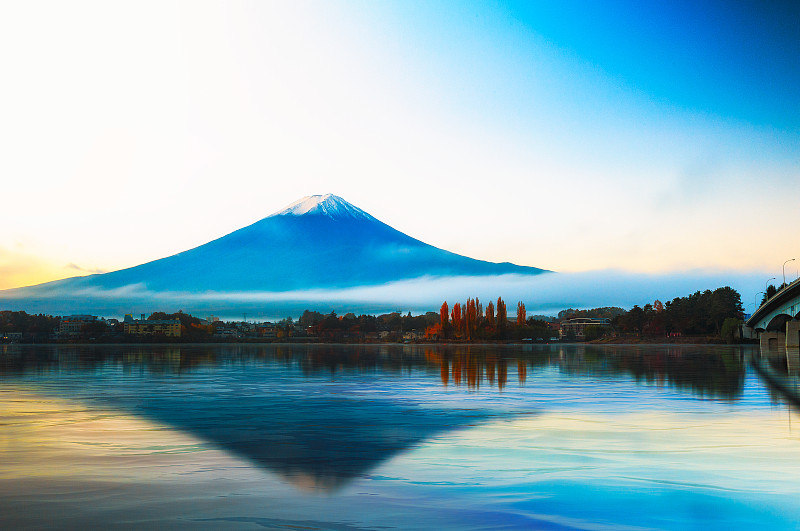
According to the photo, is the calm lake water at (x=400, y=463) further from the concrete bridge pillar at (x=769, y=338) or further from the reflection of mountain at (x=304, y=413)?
the concrete bridge pillar at (x=769, y=338)

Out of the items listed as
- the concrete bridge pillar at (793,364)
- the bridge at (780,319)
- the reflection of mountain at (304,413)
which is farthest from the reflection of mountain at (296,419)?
the bridge at (780,319)

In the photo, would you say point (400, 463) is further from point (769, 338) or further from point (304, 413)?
point (769, 338)

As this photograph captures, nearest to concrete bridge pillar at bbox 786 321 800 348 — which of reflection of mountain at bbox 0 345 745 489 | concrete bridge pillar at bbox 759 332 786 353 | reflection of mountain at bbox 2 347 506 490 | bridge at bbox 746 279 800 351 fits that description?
bridge at bbox 746 279 800 351

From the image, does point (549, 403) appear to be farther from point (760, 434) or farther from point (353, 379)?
point (353, 379)

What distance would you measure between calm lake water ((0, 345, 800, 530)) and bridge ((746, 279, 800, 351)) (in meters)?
82.9

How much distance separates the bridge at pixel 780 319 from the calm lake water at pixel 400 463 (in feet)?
272

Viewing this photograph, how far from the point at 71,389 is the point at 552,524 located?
104ft

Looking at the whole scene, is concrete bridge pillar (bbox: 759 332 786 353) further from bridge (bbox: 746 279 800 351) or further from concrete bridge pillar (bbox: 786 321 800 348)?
concrete bridge pillar (bbox: 786 321 800 348)

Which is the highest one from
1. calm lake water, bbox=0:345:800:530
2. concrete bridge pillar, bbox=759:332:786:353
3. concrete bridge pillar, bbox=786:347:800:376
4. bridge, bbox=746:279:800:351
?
bridge, bbox=746:279:800:351

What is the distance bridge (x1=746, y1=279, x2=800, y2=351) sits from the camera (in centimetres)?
10562

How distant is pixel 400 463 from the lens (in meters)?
15.8

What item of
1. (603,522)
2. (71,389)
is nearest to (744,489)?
(603,522)

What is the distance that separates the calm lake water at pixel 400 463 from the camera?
11.3 metres

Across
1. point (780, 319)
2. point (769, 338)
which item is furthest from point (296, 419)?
point (769, 338)
